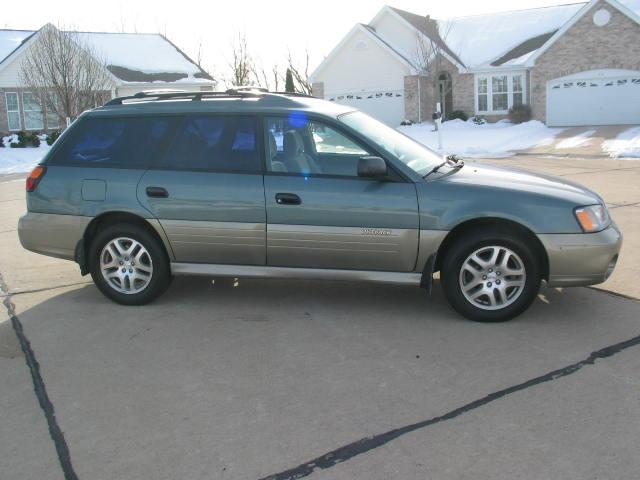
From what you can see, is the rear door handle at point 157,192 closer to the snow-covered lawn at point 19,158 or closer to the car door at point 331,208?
the car door at point 331,208

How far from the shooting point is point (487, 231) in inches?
192

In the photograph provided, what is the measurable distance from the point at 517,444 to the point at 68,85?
97.0 ft

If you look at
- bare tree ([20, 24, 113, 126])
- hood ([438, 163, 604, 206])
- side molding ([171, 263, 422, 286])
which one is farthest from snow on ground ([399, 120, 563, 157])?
side molding ([171, 263, 422, 286])

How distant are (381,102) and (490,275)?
29.3m

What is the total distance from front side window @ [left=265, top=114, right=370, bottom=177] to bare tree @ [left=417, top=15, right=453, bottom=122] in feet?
90.9

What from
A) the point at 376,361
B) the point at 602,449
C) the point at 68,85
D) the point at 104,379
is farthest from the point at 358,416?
the point at 68,85

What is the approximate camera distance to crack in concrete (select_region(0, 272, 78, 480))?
126 inches

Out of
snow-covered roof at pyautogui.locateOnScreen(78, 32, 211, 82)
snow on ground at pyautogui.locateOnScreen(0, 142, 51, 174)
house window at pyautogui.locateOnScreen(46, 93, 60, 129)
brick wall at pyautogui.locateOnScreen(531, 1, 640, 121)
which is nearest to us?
snow on ground at pyautogui.locateOnScreen(0, 142, 51, 174)

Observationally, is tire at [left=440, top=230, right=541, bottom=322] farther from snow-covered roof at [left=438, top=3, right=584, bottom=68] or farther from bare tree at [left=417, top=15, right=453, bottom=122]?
bare tree at [left=417, top=15, right=453, bottom=122]

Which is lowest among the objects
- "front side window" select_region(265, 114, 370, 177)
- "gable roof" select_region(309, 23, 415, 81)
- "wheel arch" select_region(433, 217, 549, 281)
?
"wheel arch" select_region(433, 217, 549, 281)

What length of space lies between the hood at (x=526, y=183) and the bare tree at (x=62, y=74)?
2679cm

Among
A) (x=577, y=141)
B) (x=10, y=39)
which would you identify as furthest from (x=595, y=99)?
(x=10, y=39)

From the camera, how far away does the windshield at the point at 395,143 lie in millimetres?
5215

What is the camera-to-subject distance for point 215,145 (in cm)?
542
